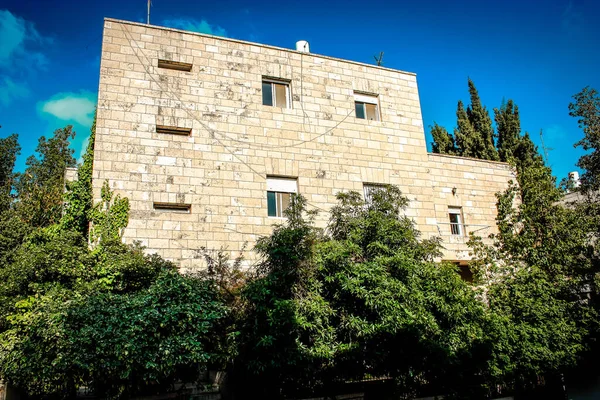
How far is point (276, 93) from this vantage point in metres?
16.9

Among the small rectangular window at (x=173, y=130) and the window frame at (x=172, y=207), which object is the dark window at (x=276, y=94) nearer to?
the small rectangular window at (x=173, y=130)

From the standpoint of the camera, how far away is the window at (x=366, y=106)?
18109 millimetres

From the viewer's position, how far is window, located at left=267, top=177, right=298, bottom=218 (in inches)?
609

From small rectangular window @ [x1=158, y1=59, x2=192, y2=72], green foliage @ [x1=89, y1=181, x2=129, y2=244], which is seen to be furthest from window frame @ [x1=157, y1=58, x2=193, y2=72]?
green foliage @ [x1=89, y1=181, x2=129, y2=244]

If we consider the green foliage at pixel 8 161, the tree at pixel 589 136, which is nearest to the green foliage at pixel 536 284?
the tree at pixel 589 136

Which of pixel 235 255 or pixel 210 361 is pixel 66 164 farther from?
pixel 210 361

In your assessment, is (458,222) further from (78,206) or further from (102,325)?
(102,325)

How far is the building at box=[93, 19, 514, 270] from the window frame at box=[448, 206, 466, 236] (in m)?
0.05

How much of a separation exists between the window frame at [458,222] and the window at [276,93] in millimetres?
8320

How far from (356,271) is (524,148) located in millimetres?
21376

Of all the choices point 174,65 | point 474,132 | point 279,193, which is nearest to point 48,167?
point 174,65

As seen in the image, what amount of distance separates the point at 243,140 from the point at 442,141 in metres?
17.7

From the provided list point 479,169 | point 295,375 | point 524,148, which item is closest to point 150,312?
point 295,375

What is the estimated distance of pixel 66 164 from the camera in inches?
1252
